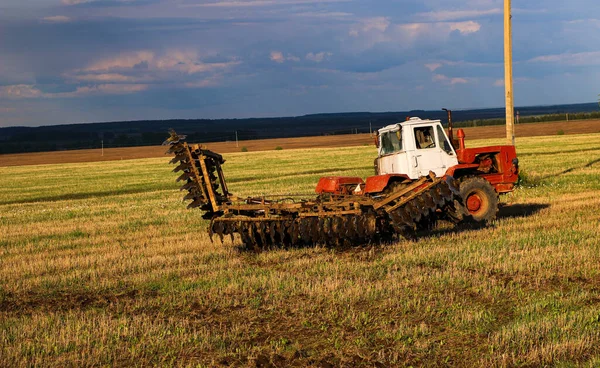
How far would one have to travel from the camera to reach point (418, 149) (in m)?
14.5

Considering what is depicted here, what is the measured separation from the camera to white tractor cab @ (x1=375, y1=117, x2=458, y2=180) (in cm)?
1435

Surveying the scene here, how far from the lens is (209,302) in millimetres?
9484

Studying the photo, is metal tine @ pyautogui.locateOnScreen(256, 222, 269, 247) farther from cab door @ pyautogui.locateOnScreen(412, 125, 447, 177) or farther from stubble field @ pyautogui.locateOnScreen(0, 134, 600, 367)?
cab door @ pyautogui.locateOnScreen(412, 125, 447, 177)

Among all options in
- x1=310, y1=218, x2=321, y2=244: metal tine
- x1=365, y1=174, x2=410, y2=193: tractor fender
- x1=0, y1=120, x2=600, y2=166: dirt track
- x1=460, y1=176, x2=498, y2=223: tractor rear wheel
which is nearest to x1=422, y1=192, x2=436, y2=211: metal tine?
x1=365, y1=174, x2=410, y2=193: tractor fender

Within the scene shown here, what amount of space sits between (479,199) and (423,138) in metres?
1.70

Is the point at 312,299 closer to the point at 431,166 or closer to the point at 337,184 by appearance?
the point at 337,184

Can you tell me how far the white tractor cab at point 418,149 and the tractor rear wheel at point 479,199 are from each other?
56 centimetres

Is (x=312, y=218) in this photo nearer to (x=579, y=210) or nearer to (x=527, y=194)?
(x=579, y=210)

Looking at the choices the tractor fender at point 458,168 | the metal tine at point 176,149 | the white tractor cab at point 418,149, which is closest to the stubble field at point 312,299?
the tractor fender at point 458,168

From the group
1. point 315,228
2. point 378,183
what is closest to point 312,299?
point 315,228

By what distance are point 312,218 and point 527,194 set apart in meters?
10.1

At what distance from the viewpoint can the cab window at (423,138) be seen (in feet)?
47.7

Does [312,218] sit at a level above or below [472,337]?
above

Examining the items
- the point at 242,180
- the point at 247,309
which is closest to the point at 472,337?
the point at 247,309
